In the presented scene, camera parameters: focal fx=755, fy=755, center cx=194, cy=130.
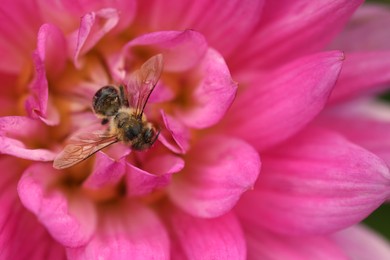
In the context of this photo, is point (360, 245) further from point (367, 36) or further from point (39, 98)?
point (39, 98)

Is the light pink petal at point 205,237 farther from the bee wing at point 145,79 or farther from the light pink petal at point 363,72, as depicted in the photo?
the light pink petal at point 363,72

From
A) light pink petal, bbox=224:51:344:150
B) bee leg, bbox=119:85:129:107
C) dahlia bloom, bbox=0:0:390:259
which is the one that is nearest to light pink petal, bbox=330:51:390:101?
dahlia bloom, bbox=0:0:390:259

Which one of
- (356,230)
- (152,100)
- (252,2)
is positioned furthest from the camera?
(356,230)

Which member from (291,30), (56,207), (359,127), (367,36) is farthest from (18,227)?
(367,36)

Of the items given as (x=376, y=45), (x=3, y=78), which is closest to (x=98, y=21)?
(x=3, y=78)

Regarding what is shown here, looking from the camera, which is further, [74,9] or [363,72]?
[363,72]

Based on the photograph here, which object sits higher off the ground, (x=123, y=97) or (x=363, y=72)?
(x=123, y=97)

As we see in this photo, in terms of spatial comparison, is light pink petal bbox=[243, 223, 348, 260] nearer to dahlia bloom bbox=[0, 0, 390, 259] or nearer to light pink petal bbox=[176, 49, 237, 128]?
dahlia bloom bbox=[0, 0, 390, 259]

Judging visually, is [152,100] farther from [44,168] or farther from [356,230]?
[356,230]
